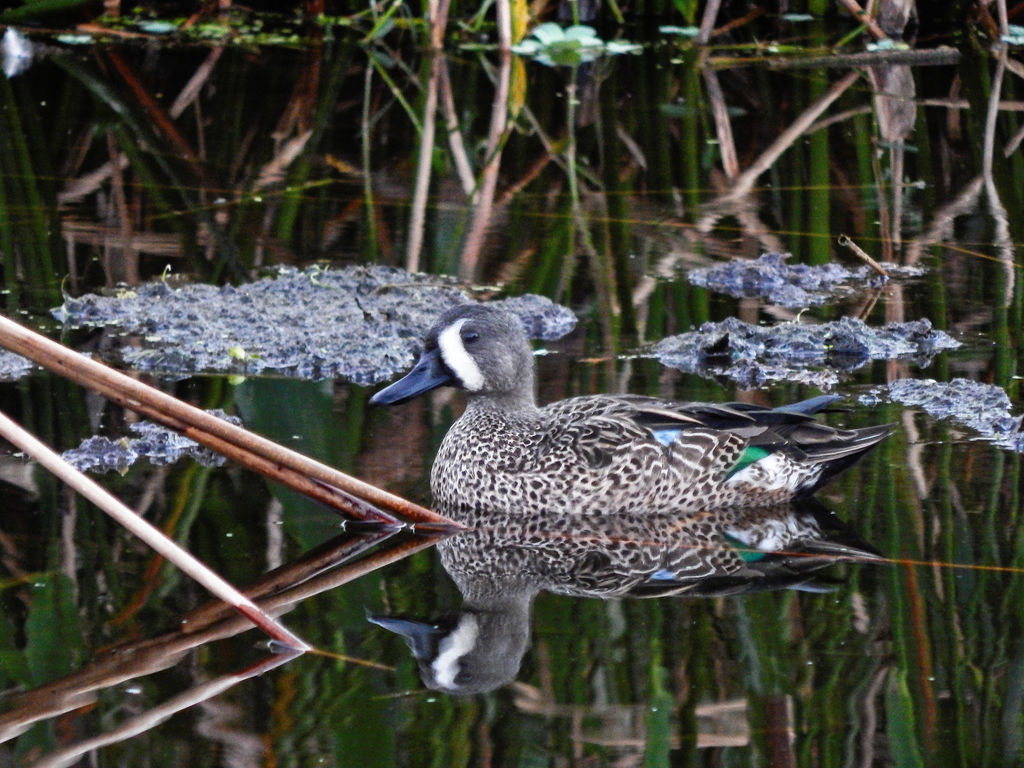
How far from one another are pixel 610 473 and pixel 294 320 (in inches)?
90.8

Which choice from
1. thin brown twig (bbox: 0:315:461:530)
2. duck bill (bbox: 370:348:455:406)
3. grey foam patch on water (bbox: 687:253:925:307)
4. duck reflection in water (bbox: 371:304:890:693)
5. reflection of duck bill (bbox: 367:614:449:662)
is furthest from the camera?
grey foam patch on water (bbox: 687:253:925:307)

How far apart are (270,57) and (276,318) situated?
749cm

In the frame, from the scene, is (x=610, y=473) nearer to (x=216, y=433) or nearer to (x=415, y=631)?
(x=415, y=631)

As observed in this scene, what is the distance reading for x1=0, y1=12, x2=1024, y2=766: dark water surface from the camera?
3898 millimetres

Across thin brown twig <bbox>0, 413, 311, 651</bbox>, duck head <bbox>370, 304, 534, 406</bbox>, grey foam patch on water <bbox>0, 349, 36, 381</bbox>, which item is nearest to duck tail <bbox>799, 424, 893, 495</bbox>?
duck head <bbox>370, 304, 534, 406</bbox>

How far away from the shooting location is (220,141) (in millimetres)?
10961

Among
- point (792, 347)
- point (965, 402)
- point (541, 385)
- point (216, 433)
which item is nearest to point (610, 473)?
point (541, 385)

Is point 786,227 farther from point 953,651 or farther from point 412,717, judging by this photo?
point 412,717

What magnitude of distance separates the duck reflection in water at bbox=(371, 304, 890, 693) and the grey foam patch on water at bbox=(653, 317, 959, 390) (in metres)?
0.97

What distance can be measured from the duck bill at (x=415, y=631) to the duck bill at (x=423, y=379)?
1.19 m

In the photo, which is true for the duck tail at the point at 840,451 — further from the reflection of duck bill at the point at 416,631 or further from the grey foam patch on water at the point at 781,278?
the grey foam patch on water at the point at 781,278

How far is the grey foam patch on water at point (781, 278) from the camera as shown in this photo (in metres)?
7.76

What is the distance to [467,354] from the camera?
5.58m

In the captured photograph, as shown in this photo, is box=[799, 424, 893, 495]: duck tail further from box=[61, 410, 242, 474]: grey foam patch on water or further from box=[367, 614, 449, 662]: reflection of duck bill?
box=[61, 410, 242, 474]: grey foam patch on water
